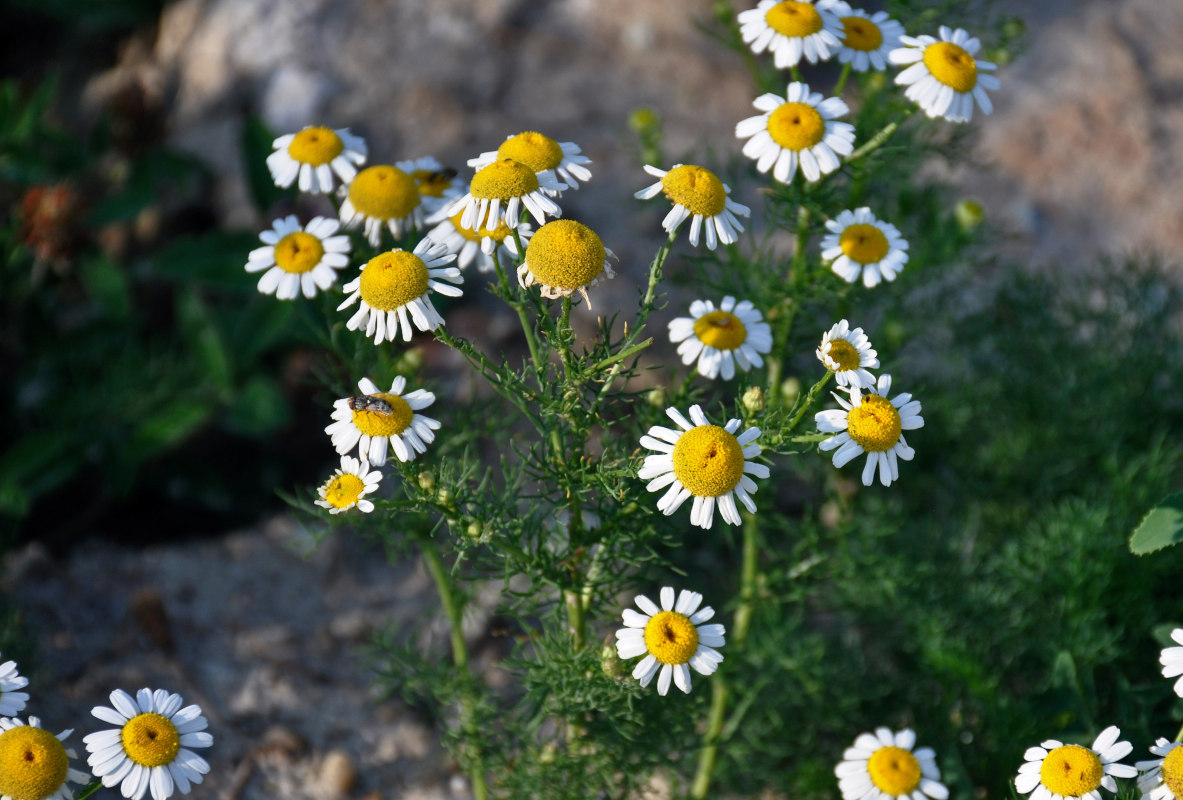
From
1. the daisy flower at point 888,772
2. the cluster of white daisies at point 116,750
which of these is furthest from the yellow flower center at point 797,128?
the cluster of white daisies at point 116,750

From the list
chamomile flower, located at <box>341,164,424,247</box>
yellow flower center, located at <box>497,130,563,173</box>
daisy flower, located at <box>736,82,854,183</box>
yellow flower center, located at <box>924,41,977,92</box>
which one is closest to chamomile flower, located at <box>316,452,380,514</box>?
chamomile flower, located at <box>341,164,424,247</box>

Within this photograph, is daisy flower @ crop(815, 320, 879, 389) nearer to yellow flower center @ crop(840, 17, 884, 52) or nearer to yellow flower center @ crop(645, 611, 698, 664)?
yellow flower center @ crop(645, 611, 698, 664)

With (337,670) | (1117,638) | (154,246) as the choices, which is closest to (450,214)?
(337,670)

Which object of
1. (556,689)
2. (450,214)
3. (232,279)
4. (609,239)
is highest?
(609,239)

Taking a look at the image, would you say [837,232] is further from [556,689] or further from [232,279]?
[232,279]

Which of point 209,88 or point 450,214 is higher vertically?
point 209,88

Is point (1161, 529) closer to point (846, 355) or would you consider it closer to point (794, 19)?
point (846, 355)

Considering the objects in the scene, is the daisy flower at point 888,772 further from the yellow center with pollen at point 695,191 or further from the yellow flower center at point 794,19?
the yellow flower center at point 794,19
